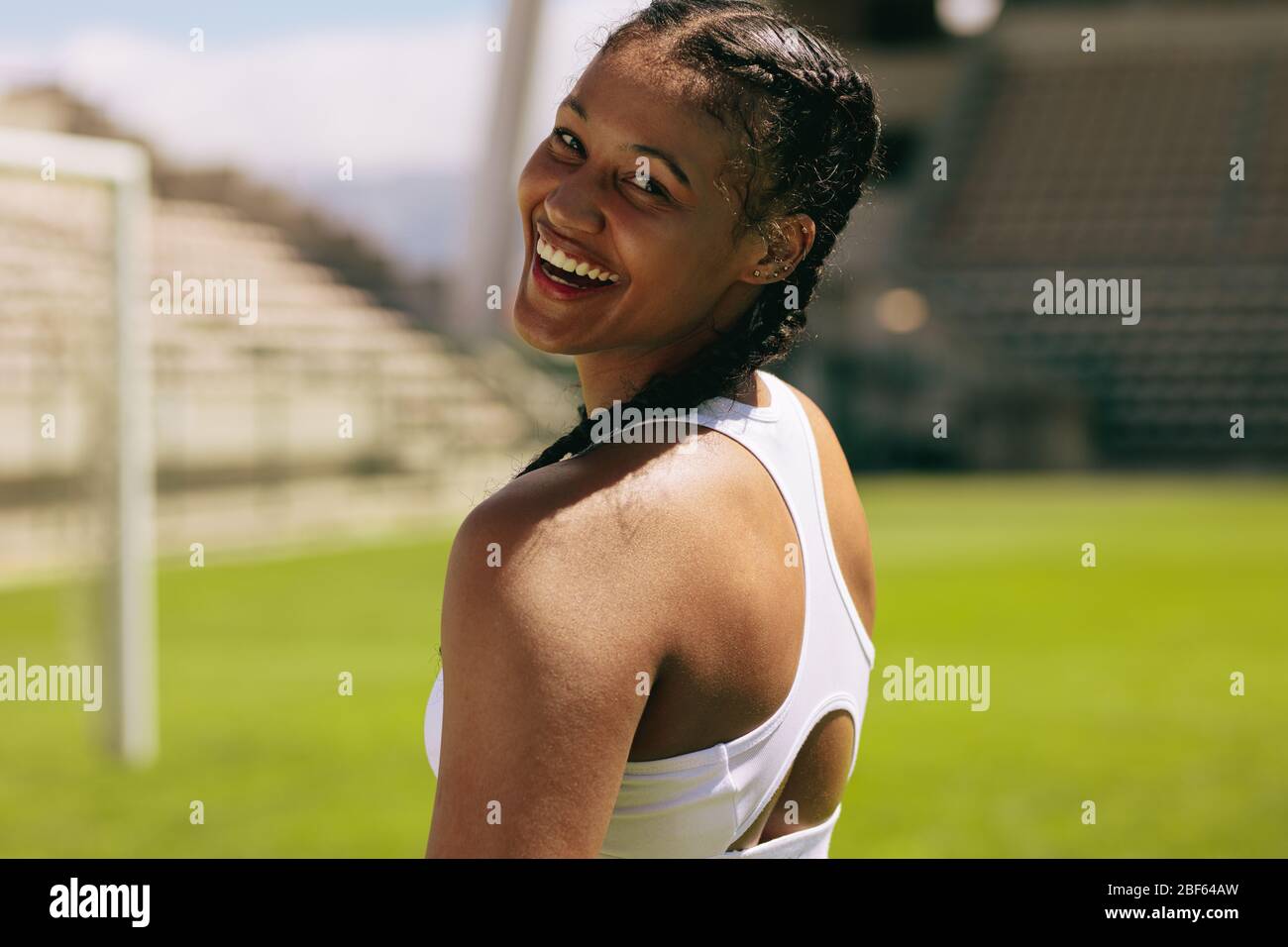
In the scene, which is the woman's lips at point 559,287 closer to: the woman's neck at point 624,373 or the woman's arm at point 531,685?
the woman's neck at point 624,373

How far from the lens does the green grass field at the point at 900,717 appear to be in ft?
13.3

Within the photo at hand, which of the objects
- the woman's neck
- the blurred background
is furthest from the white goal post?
the woman's neck

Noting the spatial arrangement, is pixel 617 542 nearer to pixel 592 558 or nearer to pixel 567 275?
pixel 592 558

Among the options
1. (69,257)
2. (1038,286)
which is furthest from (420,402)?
(1038,286)

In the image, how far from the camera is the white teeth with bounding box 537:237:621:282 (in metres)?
1.04

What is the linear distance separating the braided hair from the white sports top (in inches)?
1.6

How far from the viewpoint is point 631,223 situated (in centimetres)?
101

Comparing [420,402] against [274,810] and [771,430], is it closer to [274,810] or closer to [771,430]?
[274,810]

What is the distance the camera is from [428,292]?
16.8 m

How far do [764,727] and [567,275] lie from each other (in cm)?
34

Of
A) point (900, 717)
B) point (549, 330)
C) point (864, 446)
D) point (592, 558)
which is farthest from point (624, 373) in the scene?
point (864, 446)

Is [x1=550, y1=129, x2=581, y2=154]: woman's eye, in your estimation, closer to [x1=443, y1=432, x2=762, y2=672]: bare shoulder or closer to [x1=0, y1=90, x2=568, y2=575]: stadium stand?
[x1=443, y1=432, x2=762, y2=672]: bare shoulder
